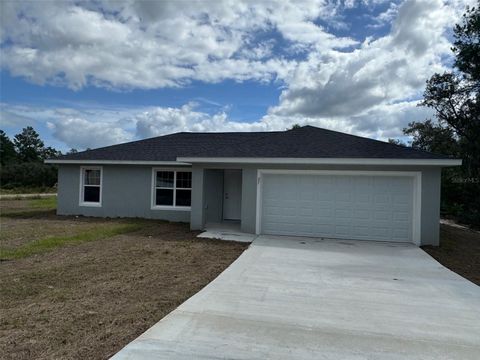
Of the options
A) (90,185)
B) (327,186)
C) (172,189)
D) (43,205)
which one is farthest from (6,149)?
(327,186)

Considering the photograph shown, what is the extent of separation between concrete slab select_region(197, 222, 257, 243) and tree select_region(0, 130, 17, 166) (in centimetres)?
6262

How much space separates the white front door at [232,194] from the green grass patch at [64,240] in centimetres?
380

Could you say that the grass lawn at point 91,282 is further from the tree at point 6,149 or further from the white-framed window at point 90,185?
the tree at point 6,149

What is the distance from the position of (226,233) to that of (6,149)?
70507 mm

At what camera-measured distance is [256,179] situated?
40.8 feet

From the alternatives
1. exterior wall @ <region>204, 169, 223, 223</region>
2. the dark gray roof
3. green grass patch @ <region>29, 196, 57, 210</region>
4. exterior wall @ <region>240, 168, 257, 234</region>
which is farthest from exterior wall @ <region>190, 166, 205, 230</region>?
green grass patch @ <region>29, 196, 57, 210</region>

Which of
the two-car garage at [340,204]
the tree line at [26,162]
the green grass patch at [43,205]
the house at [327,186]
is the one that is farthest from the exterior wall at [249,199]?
the tree line at [26,162]

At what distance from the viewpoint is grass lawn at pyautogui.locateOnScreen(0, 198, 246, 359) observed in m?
4.33

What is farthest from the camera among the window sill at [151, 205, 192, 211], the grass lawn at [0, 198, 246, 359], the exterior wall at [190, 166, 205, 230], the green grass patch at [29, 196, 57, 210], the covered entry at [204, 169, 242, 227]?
the green grass patch at [29, 196, 57, 210]

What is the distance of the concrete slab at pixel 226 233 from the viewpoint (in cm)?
1155

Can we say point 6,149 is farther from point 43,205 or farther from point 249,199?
point 249,199

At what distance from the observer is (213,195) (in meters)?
14.8

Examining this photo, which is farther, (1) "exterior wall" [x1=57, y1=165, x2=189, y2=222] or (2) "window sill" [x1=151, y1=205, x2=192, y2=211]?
(1) "exterior wall" [x1=57, y1=165, x2=189, y2=222]

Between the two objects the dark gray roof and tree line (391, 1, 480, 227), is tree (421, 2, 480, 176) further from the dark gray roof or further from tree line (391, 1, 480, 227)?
the dark gray roof
